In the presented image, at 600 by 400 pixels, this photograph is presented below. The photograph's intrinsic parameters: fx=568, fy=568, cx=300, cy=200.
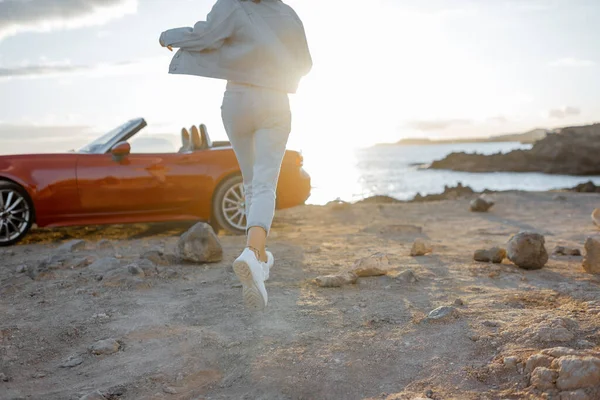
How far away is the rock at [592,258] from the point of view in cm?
420

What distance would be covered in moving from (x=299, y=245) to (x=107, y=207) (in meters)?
2.47

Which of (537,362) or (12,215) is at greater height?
(12,215)

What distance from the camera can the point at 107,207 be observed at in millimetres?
6645

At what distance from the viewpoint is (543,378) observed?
2.17 meters

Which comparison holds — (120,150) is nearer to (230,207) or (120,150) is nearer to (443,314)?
(230,207)

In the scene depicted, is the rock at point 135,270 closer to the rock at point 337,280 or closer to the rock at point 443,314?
the rock at point 337,280

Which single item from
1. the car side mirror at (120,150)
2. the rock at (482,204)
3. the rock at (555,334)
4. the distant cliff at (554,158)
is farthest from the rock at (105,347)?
the distant cliff at (554,158)

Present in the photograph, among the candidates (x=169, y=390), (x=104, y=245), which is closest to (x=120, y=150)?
(x=104, y=245)

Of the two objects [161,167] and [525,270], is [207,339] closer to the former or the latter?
[525,270]

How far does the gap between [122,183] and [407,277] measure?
3975 mm

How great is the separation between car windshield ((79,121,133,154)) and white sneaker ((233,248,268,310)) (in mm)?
4433

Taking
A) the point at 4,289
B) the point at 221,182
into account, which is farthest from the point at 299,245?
the point at 4,289

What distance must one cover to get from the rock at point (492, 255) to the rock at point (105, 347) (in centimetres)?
303

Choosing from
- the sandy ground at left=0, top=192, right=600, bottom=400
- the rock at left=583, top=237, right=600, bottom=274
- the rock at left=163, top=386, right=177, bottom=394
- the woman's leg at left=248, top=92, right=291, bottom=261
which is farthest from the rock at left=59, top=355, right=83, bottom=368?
the rock at left=583, top=237, right=600, bottom=274
